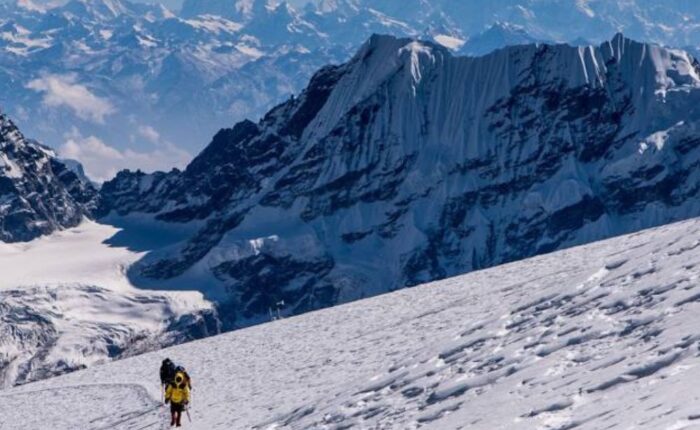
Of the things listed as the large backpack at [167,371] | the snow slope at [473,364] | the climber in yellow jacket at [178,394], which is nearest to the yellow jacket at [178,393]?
the climber in yellow jacket at [178,394]

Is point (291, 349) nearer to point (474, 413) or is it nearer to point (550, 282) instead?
point (550, 282)

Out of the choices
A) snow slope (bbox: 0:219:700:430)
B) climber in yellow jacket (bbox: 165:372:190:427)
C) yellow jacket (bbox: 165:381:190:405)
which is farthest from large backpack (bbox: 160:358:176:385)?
yellow jacket (bbox: 165:381:190:405)

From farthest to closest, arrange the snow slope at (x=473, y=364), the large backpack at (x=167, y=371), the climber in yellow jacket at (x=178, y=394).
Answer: the large backpack at (x=167, y=371)
the climber in yellow jacket at (x=178, y=394)
the snow slope at (x=473, y=364)

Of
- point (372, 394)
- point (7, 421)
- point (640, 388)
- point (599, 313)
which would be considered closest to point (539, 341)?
point (599, 313)

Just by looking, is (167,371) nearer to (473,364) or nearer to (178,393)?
(178,393)

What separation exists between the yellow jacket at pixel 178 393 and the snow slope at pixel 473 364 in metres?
1.07

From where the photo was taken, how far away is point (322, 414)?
3762 centimetres

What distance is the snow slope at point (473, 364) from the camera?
28781 millimetres

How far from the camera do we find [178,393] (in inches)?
1757

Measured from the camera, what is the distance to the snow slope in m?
28.8

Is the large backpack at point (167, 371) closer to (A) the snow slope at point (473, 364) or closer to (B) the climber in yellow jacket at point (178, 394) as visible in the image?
(A) the snow slope at point (473, 364)

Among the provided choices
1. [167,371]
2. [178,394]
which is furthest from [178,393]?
[167,371]

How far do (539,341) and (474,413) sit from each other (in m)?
6.28

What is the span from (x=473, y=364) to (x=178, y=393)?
478 inches
